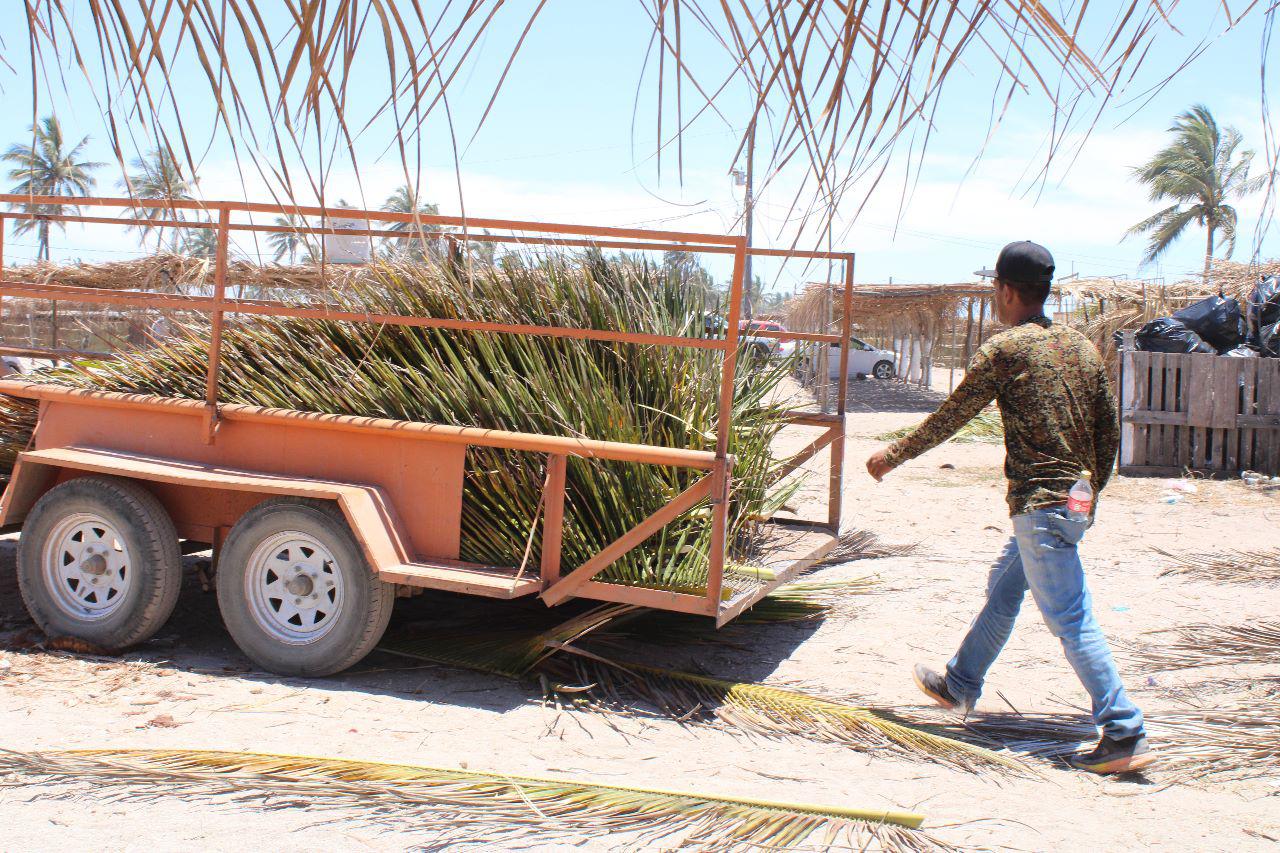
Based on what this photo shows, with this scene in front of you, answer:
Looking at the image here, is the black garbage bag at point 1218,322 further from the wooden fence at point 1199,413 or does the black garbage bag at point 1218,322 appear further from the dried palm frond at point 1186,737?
the dried palm frond at point 1186,737

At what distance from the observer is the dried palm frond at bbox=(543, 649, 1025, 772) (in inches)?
157

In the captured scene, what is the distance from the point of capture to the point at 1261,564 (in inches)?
273

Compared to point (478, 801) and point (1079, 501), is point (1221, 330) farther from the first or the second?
point (478, 801)

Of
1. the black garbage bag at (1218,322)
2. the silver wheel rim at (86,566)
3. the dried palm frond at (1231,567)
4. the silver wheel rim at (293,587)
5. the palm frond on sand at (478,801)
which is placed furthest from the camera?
the black garbage bag at (1218,322)

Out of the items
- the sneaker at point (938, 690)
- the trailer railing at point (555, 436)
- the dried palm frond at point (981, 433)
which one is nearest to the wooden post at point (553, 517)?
the trailer railing at point (555, 436)

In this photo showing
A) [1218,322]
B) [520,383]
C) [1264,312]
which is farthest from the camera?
[1218,322]

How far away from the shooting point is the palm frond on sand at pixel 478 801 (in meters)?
3.20

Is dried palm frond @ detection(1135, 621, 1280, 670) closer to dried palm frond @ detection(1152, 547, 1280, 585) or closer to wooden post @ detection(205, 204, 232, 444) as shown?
dried palm frond @ detection(1152, 547, 1280, 585)

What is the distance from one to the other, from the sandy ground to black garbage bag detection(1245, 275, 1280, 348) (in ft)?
20.6

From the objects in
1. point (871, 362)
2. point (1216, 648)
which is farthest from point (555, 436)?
point (871, 362)

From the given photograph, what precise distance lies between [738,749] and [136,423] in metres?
3.17

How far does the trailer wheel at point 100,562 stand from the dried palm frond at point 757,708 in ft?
5.83

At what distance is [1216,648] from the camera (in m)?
5.04

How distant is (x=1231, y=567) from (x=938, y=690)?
11.5 feet
